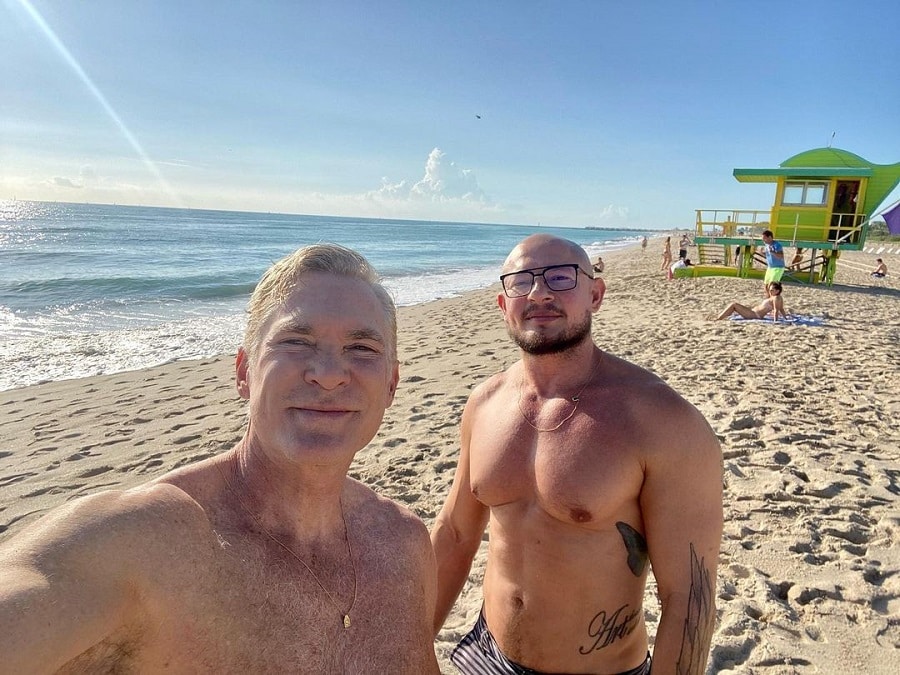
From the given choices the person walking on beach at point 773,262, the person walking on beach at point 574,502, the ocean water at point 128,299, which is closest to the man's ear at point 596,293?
the person walking on beach at point 574,502

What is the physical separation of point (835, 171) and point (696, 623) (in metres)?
17.0

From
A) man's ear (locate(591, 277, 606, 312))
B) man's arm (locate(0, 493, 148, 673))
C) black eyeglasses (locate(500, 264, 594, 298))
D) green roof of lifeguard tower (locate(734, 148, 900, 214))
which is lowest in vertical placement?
man's arm (locate(0, 493, 148, 673))

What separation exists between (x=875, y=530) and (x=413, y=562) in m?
3.32

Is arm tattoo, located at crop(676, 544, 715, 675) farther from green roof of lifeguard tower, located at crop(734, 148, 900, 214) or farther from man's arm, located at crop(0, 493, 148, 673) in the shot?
green roof of lifeguard tower, located at crop(734, 148, 900, 214)

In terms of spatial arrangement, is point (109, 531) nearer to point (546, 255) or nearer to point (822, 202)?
point (546, 255)

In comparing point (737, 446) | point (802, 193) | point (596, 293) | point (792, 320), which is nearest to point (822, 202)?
point (802, 193)

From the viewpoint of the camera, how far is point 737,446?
452 centimetres

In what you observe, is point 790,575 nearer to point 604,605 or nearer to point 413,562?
point 604,605

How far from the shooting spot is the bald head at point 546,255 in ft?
6.79

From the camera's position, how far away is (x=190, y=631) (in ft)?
3.35

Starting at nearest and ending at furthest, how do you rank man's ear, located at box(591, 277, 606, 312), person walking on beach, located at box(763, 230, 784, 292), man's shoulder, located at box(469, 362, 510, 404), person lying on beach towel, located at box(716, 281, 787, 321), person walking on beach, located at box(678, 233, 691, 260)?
man's ear, located at box(591, 277, 606, 312), man's shoulder, located at box(469, 362, 510, 404), person lying on beach towel, located at box(716, 281, 787, 321), person walking on beach, located at box(763, 230, 784, 292), person walking on beach, located at box(678, 233, 691, 260)

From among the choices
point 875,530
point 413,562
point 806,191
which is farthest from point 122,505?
point 806,191

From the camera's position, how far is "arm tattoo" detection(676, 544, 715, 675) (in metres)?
1.60

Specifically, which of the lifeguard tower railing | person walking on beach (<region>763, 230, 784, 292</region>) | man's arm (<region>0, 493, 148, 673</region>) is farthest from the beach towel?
man's arm (<region>0, 493, 148, 673</region>)
